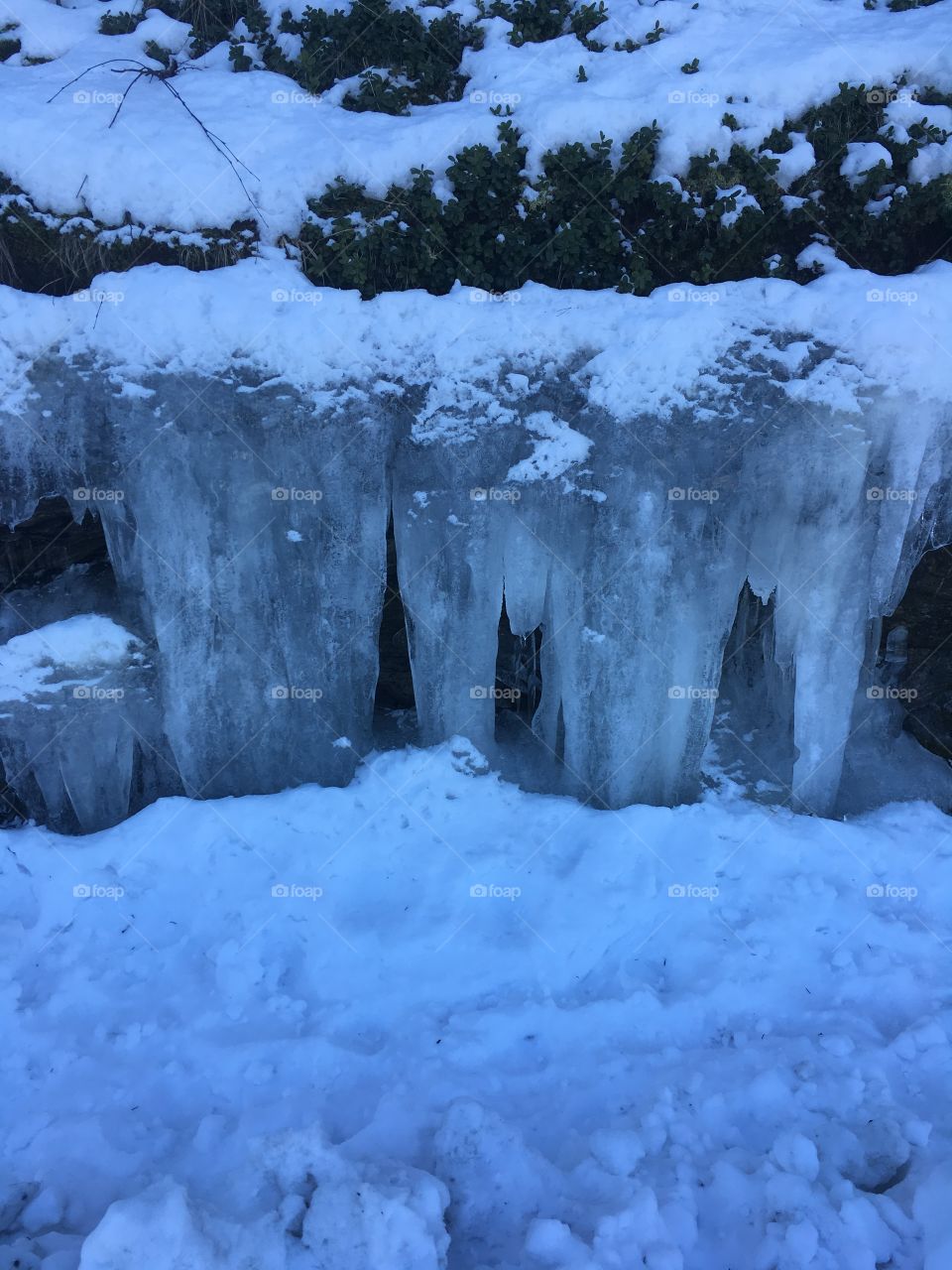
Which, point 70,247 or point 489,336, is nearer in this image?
point 489,336

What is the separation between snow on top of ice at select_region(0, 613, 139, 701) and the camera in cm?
533

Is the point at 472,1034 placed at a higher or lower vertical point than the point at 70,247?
lower

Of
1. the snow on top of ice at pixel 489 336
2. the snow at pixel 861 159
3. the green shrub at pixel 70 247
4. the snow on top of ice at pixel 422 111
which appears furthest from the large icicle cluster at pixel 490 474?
the snow at pixel 861 159

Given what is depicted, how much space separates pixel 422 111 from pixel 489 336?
2.22m

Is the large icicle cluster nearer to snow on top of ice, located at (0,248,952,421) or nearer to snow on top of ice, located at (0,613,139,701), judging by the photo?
snow on top of ice, located at (0,248,952,421)

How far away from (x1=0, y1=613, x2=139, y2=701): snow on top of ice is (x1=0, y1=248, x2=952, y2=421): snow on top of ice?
1484mm

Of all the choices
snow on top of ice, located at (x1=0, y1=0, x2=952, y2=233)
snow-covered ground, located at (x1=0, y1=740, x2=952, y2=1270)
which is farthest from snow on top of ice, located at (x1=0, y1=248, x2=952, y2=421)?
snow-covered ground, located at (x1=0, y1=740, x2=952, y2=1270)

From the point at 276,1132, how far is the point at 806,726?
410 cm

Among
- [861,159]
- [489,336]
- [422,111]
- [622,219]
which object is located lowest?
[489,336]

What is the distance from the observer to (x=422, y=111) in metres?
5.92

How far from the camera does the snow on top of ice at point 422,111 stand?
17.3 feet

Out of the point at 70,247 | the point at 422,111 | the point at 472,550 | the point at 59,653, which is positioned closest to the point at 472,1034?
the point at 472,550

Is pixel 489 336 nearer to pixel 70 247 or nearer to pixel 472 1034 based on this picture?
pixel 70 247

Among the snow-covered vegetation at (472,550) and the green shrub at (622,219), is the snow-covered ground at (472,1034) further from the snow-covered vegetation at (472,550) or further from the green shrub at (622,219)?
the green shrub at (622,219)
